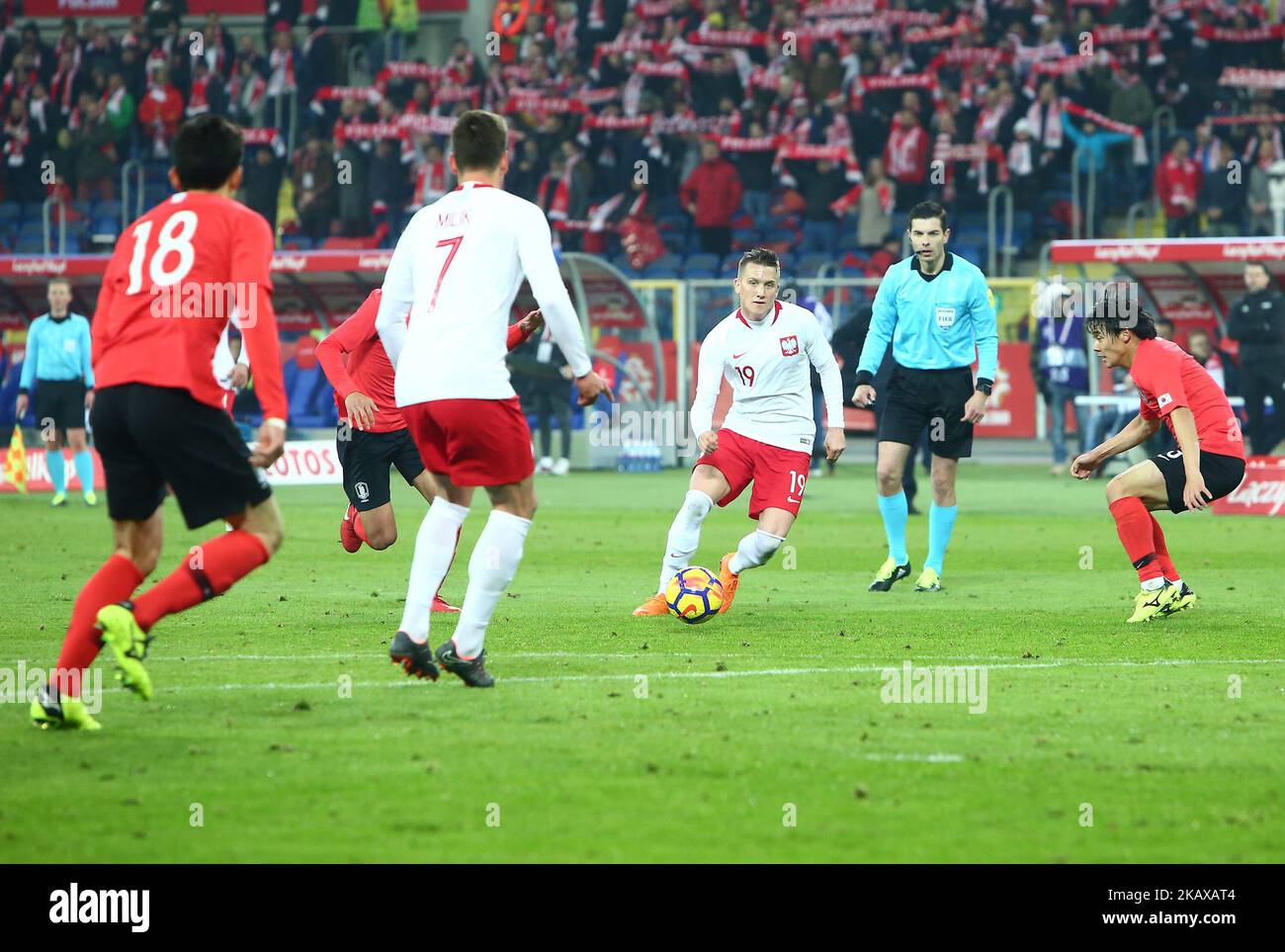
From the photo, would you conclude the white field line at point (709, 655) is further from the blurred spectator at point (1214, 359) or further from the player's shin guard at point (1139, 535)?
the blurred spectator at point (1214, 359)

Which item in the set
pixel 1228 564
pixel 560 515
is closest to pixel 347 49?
pixel 560 515

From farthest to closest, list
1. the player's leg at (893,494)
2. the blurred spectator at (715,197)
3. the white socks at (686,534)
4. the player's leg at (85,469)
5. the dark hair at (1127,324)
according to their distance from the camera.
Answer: the blurred spectator at (715,197), the player's leg at (85,469), the player's leg at (893,494), the white socks at (686,534), the dark hair at (1127,324)

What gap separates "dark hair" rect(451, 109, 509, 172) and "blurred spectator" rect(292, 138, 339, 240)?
72.8 ft

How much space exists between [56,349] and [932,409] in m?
11.2

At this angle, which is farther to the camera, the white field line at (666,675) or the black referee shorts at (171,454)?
the white field line at (666,675)

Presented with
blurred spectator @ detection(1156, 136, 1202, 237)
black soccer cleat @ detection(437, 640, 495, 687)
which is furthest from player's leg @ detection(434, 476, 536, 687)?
blurred spectator @ detection(1156, 136, 1202, 237)

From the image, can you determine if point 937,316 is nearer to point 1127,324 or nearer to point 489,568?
point 1127,324

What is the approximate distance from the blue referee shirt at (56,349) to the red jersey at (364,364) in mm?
8942

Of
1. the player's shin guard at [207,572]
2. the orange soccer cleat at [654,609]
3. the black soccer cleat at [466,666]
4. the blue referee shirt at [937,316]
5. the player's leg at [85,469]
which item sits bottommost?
the player's leg at [85,469]

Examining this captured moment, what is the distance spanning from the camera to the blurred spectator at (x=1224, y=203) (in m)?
24.2

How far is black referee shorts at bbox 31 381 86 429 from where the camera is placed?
19.1 meters

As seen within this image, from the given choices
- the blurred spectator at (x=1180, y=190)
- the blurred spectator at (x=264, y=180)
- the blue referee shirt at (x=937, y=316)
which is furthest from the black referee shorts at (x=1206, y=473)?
the blurred spectator at (x=264, y=180)

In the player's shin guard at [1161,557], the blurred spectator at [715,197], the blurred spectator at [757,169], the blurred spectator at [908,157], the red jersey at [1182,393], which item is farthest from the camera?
the blurred spectator at [757,169]

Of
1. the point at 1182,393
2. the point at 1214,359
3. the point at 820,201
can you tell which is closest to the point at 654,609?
the point at 1182,393
